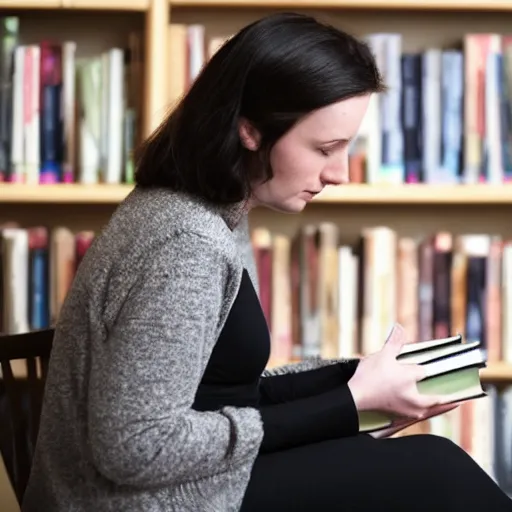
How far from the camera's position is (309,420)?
111 cm

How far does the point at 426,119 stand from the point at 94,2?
69 cm

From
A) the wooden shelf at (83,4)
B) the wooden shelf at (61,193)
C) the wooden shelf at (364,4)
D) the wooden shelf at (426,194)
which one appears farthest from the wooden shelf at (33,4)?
the wooden shelf at (426,194)

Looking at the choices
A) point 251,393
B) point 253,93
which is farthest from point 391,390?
point 253,93

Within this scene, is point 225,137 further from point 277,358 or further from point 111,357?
point 277,358

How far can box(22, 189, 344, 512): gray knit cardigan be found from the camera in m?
0.96

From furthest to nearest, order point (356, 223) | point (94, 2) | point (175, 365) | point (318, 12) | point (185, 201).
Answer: point (356, 223) → point (318, 12) → point (94, 2) → point (185, 201) → point (175, 365)

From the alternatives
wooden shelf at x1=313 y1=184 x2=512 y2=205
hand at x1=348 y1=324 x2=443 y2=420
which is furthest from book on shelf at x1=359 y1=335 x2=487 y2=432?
wooden shelf at x1=313 y1=184 x2=512 y2=205

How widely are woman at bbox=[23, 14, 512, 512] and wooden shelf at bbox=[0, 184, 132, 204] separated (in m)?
0.73

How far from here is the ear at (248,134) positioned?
1.11 meters

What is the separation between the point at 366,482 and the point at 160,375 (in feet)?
0.96

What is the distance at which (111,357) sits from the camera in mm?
964

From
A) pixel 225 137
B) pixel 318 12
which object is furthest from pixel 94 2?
pixel 225 137

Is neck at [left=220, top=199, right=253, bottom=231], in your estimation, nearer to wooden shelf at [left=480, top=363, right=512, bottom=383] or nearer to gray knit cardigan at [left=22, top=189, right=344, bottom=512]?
gray knit cardigan at [left=22, top=189, right=344, bottom=512]

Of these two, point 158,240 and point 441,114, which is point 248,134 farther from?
point 441,114
